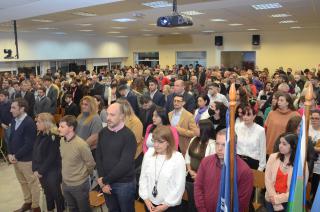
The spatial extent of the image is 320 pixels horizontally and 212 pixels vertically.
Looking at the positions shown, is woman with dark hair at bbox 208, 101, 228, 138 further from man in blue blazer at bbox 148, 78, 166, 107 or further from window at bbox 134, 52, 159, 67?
window at bbox 134, 52, 159, 67

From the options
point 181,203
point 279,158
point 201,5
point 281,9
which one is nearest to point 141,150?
point 181,203

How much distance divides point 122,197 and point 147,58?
65.0 ft

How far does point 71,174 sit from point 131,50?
765 inches

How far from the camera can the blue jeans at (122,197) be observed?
3264 millimetres

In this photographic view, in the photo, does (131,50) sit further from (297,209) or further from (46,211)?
(297,209)

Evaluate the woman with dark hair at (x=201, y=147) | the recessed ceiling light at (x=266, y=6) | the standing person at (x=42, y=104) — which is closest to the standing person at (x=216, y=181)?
the woman with dark hair at (x=201, y=147)

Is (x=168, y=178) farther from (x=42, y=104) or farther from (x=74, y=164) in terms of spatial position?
(x=42, y=104)

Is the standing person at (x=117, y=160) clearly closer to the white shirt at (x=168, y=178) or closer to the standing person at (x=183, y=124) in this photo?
the white shirt at (x=168, y=178)

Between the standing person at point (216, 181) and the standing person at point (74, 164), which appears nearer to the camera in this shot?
the standing person at point (216, 181)

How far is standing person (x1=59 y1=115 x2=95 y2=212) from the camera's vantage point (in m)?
3.60

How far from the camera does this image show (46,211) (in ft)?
14.6

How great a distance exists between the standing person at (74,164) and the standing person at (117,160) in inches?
14.4

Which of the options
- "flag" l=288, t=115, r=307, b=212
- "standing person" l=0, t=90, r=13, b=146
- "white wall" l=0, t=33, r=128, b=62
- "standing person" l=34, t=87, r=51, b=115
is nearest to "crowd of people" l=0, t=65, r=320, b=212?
"flag" l=288, t=115, r=307, b=212

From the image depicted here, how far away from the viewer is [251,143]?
12.8ft
